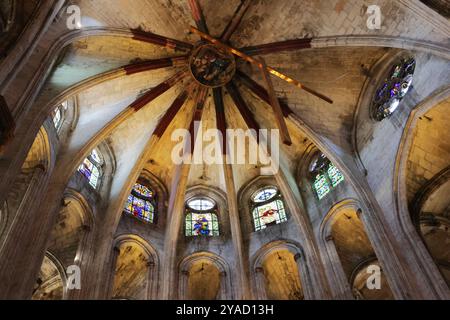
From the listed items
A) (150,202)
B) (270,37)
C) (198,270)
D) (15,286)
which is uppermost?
(270,37)

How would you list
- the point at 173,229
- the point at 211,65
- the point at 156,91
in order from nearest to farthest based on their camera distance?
1. the point at 173,229
2. the point at 156,91
3. the point at 211,65

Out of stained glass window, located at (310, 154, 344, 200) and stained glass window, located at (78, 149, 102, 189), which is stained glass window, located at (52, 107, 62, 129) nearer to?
stained glass window, located at (78, 149, 102, 189)

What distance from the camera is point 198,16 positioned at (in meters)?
14.0

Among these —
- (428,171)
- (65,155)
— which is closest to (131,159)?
(65,155)

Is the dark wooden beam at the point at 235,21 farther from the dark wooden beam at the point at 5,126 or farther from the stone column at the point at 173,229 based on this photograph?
the dark wooden beam at the point at 5,126

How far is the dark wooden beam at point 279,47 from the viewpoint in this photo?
14.0m

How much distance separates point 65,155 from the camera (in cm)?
1273

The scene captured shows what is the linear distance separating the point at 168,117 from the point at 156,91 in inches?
42.3

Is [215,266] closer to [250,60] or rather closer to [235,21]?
[250,60]

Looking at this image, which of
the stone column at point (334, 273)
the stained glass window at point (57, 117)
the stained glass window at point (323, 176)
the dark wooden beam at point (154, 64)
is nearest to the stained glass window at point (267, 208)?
the stained glass window at point (323, 176)

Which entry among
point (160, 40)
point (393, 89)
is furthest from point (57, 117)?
point (393, 89)

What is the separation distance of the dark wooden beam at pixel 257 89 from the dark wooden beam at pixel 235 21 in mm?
1439

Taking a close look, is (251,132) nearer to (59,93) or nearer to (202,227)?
(202,227)
